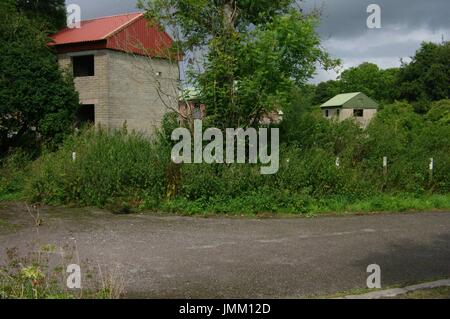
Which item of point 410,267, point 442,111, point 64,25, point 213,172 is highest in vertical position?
point 64,25

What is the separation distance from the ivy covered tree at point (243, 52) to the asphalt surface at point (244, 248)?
11.6 ft

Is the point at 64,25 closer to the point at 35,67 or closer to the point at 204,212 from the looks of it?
the point at 35,67

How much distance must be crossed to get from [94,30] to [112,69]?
2.75 metres

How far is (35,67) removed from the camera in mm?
18438

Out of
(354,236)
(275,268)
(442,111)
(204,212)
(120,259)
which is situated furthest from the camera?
(442,111)

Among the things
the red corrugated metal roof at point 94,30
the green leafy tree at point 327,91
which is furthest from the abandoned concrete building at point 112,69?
the green leafy tree at point 327,91

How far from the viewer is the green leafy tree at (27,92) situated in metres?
17.7

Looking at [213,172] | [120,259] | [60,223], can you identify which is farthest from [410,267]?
[60,223]

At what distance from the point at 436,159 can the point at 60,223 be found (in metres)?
10.3

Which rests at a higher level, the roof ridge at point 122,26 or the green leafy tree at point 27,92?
the roof ridge at point 122,26

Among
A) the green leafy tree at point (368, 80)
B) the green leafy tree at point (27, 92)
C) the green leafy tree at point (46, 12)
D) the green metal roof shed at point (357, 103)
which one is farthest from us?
the green leafy tree at point (368, 80)

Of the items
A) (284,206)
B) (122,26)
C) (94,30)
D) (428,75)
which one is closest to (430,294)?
(284,206)

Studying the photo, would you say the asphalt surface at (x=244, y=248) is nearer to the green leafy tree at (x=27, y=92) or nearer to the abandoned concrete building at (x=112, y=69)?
the green leafy tree at (x=27, y=92)

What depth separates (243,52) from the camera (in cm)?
1243
